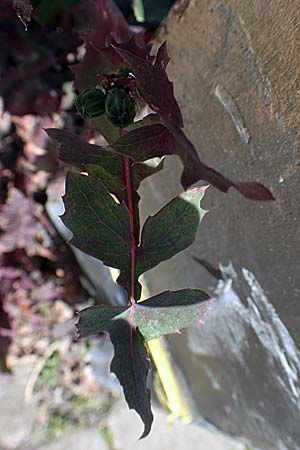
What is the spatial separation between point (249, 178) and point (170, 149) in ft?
0.59

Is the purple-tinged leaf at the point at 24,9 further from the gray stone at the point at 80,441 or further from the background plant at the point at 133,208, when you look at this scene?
the gray stone at the point at 80,441

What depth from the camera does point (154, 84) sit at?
559 millimetres

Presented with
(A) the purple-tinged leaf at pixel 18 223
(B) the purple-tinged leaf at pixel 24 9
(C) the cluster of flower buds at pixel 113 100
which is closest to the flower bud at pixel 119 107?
(C) the cluster of flower buds at pixel 113 100

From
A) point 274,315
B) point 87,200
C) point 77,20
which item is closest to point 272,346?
point 274,315

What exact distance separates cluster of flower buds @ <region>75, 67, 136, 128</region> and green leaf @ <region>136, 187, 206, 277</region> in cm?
9

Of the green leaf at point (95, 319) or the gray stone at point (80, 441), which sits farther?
the gray stone at point (80, 441)

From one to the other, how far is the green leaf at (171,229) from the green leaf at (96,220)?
0.02 m

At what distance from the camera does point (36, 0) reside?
1.06m

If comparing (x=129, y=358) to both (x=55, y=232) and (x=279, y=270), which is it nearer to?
(x=279, y=270)

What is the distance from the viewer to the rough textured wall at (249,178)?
664mm

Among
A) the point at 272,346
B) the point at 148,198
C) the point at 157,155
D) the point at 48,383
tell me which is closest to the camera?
the point at 157,155

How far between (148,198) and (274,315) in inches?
12.1

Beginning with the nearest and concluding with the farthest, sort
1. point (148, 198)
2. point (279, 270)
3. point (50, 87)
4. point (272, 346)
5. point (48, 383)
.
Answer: point (279, 270), point (272, 346), point (148, 198), point (50, 87), point (48, 383)

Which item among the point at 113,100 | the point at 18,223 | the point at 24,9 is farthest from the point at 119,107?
the point at 18,223
